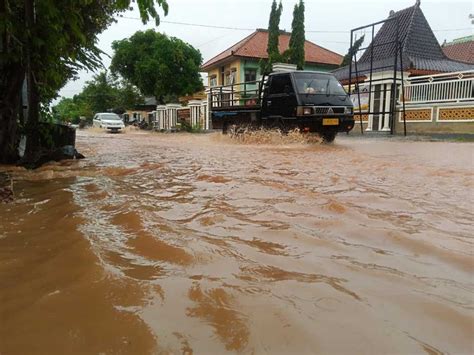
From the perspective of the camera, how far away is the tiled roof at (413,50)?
56.3 ft

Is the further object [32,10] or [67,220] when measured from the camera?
[32,10]

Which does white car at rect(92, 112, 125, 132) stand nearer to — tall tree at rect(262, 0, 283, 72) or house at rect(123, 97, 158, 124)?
tall tree at rect(262, 0, 283, 72)

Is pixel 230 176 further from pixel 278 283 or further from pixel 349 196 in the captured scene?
pixel 278 283

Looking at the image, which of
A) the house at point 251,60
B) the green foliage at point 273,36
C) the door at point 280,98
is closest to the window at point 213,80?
the house at point 251,60

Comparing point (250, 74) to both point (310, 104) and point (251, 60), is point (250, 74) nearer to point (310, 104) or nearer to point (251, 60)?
point (251, 60)

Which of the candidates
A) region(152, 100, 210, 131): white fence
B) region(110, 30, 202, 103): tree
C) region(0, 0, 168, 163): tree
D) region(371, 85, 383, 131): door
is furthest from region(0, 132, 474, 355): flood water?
region(110, 30, 202, 103): tree

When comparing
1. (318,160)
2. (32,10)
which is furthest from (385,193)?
(32,10)

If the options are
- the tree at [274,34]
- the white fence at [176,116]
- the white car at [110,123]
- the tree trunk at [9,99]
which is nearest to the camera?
the tree trunk at [9,99]

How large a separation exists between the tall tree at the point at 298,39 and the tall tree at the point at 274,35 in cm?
88

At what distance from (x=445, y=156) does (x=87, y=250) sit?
619 centimetres

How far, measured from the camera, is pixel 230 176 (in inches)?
186

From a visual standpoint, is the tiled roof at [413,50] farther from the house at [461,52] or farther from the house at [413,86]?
the house at [461,52]

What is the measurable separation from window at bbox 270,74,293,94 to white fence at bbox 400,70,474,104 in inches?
217

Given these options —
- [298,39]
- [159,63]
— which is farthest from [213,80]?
[298,39]
